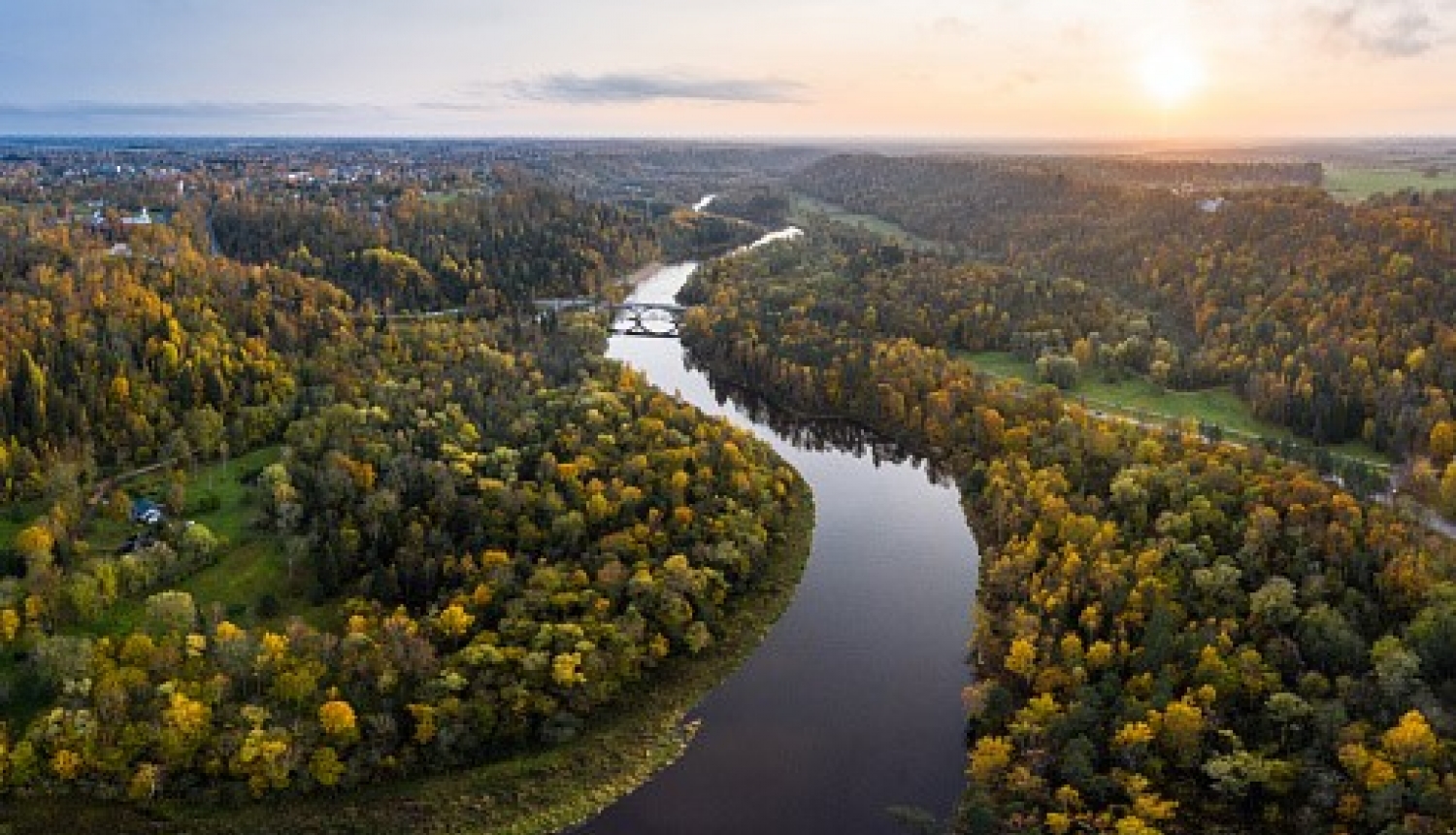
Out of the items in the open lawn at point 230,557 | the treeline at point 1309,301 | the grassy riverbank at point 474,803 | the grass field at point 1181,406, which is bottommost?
the grassy riverbank at point 474,803

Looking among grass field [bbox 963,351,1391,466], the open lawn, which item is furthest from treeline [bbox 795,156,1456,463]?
the open lawn

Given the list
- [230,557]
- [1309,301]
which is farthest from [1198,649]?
[1309,301]

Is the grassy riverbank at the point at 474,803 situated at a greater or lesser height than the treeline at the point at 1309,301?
lesser

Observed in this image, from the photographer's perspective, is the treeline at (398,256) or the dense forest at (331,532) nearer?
the dense forest at (331,532)

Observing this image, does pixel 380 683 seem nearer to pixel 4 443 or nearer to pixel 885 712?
pixel 885 712

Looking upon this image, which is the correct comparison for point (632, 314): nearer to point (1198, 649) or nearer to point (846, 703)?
point (846, 703)

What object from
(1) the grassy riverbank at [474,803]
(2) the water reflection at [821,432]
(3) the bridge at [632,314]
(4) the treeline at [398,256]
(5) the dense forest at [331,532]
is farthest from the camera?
(3) the bridge at [632,314]

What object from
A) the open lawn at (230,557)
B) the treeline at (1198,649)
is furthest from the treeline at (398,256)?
the treeline at (1198,649)

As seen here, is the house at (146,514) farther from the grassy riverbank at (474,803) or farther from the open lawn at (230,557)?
the grassy riverbank at (474,803)
